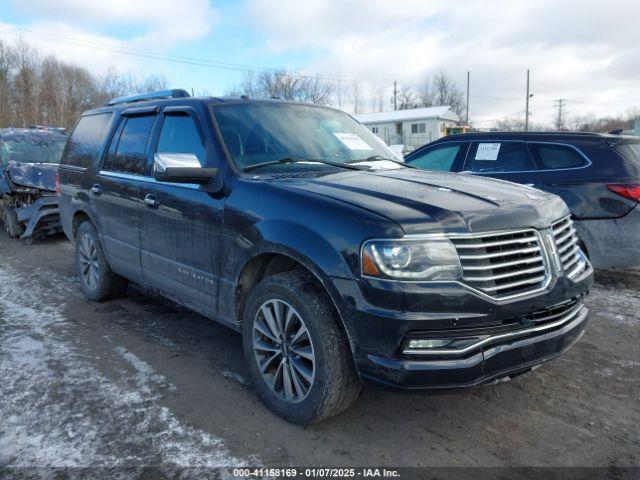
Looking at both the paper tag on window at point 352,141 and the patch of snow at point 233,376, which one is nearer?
the patch of snow at point 233,376

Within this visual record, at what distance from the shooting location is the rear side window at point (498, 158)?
19.7 ft

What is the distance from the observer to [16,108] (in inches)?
1769

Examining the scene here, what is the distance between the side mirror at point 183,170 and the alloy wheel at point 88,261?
1948 mm

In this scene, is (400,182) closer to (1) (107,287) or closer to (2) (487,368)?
(2) (487,368)

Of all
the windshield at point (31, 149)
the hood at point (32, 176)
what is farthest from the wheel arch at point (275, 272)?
the windshield at point (31, 149)

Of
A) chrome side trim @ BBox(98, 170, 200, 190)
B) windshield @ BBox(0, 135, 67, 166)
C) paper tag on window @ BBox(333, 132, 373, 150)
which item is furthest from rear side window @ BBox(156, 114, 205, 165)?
windshield @ BBox(0, 135, 67, 166)

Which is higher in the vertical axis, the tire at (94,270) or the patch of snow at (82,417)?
the tire at (94,270)

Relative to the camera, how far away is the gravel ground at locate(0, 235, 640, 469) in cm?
272

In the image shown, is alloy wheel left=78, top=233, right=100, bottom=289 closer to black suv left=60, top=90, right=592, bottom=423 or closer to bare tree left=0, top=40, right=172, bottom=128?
black suv left=60, top=90, right=592, bottom=423

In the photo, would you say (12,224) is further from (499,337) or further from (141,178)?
(499,337)

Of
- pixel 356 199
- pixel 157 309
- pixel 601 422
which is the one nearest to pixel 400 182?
pixel 356 199

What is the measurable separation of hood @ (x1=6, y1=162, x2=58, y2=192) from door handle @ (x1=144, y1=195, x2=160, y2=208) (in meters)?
5.56

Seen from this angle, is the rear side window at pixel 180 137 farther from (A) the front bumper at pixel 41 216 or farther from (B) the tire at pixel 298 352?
(A) the front bumper at pixel 41 216

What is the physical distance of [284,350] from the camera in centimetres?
302
